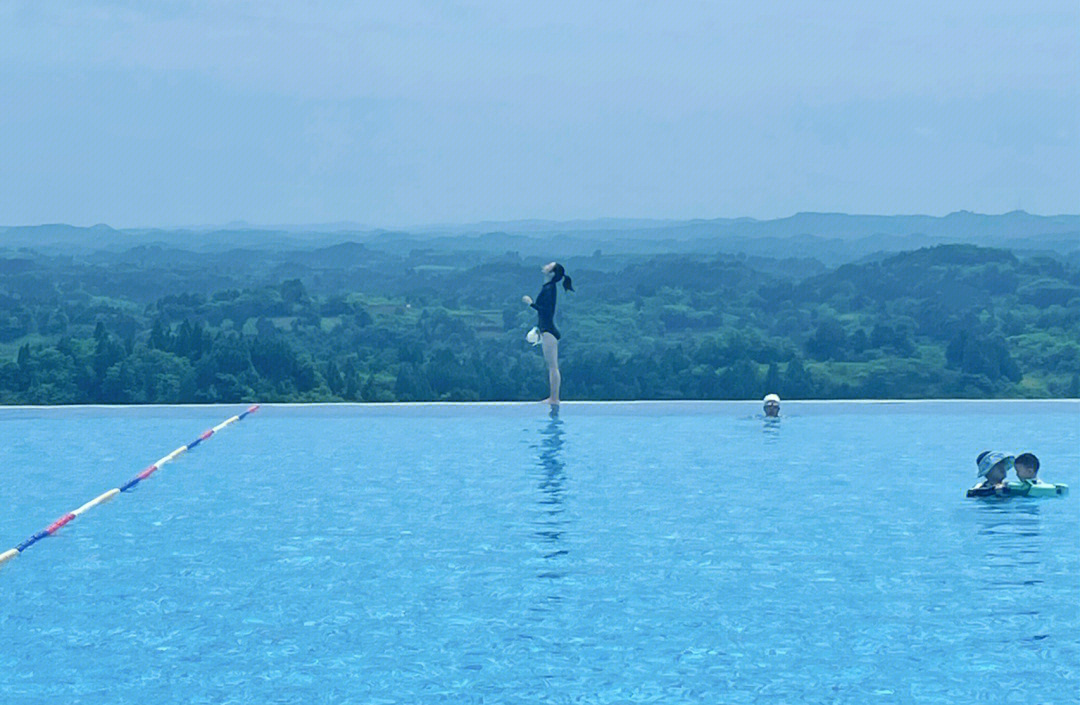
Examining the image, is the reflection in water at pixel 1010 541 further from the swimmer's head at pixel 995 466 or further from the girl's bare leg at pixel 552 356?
the girl's bare leg at pixel 552 356

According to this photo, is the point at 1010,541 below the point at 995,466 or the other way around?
below

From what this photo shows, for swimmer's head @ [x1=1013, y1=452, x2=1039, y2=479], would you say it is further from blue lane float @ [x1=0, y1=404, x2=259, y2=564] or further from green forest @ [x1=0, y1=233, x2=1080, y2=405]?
green forest @ [x1=0, y1=233, x2=1080, y2=405]

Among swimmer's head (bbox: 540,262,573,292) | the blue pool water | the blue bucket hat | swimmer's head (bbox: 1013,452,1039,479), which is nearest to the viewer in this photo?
the blue pool water

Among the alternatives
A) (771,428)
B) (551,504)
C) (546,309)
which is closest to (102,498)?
(551,504)

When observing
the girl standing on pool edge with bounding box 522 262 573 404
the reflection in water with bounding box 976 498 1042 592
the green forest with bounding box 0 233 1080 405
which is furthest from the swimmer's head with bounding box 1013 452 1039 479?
the green forest with bounding box 0 233 1080 405

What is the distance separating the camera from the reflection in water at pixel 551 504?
28.1 ft

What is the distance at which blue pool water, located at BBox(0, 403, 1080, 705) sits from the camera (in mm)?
6070

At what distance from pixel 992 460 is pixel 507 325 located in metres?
36.0

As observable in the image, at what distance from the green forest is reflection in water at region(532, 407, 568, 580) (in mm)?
18662

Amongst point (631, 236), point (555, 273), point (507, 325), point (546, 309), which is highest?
point (631, 236)

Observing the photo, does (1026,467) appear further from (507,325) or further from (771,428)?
(507,325)

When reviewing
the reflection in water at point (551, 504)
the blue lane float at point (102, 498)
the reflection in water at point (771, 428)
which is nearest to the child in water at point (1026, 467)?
the reflection in water at point (551, 504)

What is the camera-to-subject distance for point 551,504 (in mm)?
10789

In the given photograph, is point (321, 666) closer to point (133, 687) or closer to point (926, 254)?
point (133, 687)
